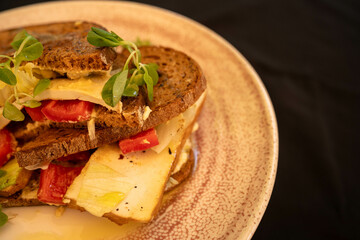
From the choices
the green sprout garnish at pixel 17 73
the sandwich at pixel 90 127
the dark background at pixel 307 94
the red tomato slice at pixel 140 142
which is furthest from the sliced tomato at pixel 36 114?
the dark background at pixel 307 94

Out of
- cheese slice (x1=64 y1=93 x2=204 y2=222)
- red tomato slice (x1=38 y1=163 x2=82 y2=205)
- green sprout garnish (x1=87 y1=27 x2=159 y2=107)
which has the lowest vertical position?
red tomato slice (x1=38 y1=163 x2=82 y2=205)

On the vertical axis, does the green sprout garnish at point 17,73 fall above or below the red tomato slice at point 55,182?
above

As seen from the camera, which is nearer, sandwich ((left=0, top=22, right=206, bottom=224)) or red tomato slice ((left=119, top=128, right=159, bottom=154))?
sandwich ((left=0, top=22, right=206, bottom=224))

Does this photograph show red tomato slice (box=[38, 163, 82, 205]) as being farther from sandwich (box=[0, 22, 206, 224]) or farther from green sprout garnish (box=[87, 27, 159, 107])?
green sprout garnish (box=[87, 27, 159, 107])

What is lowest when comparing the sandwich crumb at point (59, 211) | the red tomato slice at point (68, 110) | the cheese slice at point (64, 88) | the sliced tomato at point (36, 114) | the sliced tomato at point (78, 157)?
the sandwich crumb at point (59, 211)

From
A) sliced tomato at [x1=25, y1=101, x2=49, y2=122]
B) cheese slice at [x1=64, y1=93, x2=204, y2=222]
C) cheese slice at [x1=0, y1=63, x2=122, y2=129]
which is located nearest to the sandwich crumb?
cheese slice at [x1=64, y1=93, x2=204, y2=222]

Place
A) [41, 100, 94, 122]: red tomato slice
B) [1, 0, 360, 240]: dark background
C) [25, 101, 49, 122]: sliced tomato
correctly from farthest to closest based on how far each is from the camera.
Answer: [1, 0, 360, 240]: dark background < [25, 101, 49, 122]: sliced tomato < [41, 100, 94, 122]: red tomato slice

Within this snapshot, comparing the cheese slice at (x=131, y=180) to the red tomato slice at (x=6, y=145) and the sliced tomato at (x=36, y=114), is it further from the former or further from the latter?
the red tomato slice at (x=6, y=145)

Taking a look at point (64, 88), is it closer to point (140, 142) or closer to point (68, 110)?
point (68, 110)
